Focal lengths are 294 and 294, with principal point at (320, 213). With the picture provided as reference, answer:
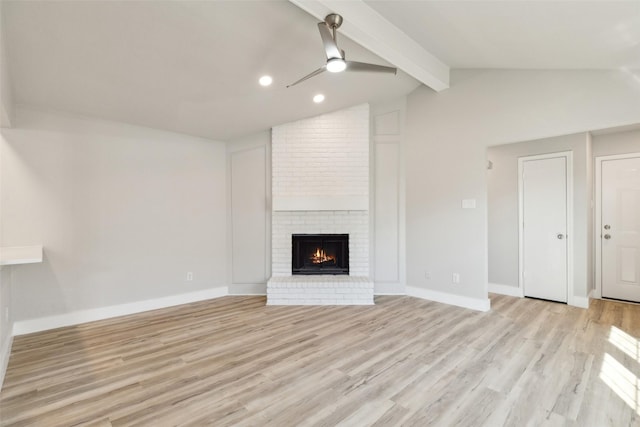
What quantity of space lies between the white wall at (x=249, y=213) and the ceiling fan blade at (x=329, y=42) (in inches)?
106

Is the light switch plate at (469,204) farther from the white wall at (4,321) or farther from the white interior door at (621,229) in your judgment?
the white wall at (4,321)

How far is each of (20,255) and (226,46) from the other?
8.69 feet

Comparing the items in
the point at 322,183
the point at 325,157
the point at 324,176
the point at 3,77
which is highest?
the point at 3,77

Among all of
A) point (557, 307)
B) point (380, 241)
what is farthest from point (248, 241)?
point (557, 307)

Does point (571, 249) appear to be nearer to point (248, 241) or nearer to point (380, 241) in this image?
point (380, 241)

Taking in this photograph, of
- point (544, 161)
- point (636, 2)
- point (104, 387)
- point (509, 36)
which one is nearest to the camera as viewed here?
point (636, 2)

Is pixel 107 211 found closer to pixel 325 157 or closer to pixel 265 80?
pixel 265 80

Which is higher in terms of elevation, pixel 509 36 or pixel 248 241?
pixel 509 36

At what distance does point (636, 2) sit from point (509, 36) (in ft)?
2.92

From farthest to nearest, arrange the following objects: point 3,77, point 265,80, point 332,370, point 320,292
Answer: point 320,292
point 265,80
point 332,370
point 3,77

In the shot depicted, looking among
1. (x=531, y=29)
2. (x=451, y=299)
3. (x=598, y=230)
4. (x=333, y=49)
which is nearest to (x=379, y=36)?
(x=333, y=49)

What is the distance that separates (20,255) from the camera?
2.63 m

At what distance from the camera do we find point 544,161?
4.36m

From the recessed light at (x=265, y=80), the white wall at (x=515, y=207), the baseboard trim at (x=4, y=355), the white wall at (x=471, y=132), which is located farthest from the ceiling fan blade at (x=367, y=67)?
the baseboard trim at (x=4, y=355)
